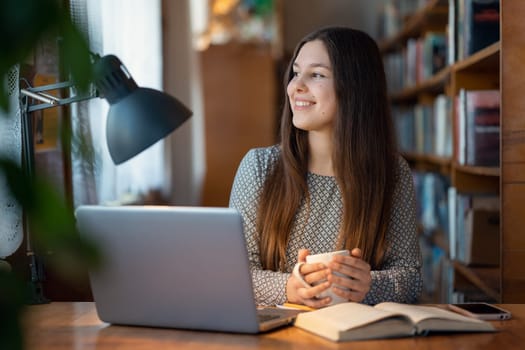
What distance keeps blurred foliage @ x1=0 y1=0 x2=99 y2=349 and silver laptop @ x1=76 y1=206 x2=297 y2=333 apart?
27.9 inches

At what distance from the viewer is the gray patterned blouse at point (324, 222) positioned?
178cm

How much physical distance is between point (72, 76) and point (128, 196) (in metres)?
2.53

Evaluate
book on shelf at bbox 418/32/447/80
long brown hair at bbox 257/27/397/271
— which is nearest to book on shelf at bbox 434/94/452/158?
book on shelf at bbox 418/32/447/80

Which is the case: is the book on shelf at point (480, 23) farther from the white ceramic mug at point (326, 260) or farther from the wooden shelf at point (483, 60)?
the white ceramic mug at point (326, 260)

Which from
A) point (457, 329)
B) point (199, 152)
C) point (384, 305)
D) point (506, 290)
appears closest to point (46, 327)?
point (384, 305)

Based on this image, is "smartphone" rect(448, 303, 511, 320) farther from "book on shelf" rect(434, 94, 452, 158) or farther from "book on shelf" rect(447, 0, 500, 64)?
"book on shelf" rect(434, 94, 452, 158)

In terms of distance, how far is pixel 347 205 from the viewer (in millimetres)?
1840

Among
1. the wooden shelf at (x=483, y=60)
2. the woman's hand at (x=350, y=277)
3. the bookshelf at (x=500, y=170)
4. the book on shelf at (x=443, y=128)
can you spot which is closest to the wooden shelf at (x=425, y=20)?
the bookshelf at (x=500, y=170)

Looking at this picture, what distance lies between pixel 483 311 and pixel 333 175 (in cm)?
64

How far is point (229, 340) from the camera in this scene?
120 cm

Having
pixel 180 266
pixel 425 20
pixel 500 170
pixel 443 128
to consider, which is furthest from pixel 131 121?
pixel 425 20

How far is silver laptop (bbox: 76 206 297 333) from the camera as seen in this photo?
1171 mm

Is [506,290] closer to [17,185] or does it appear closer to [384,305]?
[384,305]

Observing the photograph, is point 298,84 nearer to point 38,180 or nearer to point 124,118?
point 124,118
